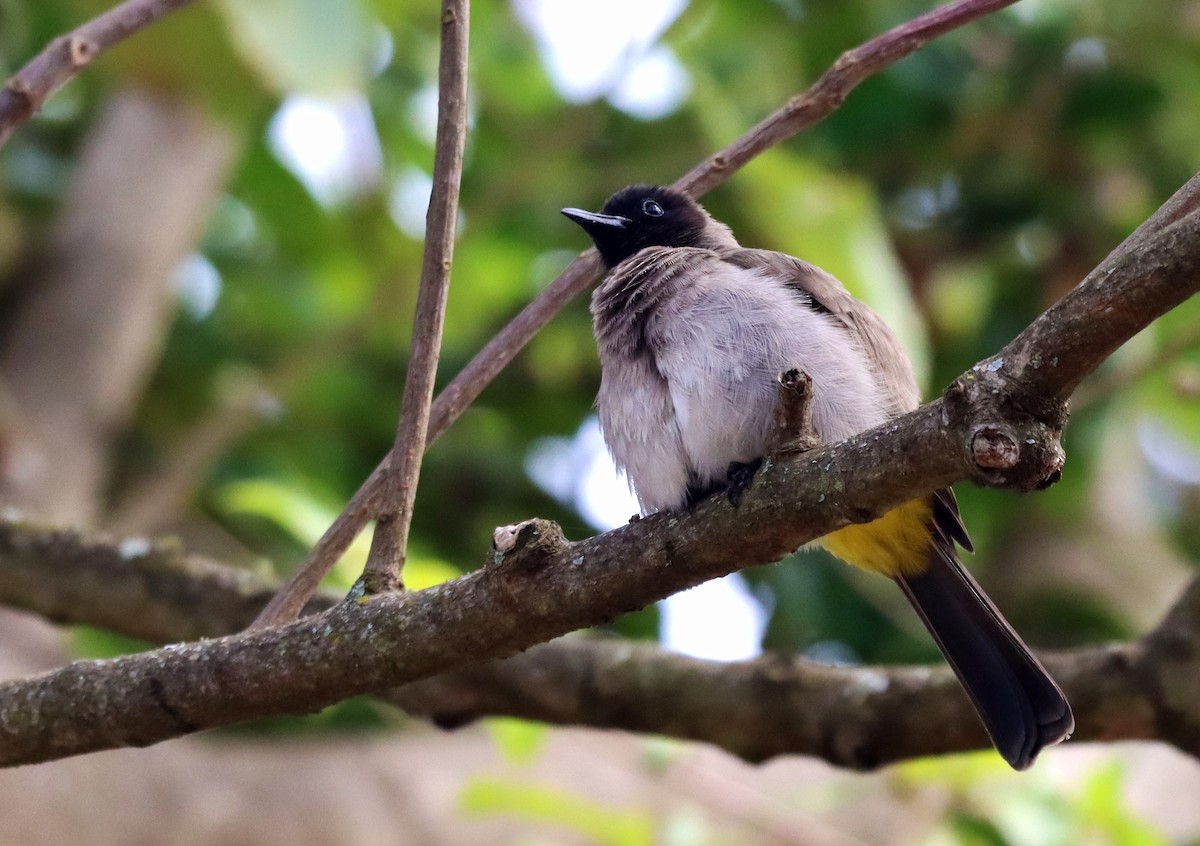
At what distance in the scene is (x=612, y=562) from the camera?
7.09 feet

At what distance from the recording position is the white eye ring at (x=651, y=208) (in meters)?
4.04

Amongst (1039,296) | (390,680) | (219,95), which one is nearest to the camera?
(390,680)

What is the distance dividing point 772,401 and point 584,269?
1.63 feet

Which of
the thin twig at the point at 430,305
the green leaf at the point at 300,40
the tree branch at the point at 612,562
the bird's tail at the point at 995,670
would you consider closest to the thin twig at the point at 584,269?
the thin twig at the point at 430,305

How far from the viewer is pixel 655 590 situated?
A: 7.08ft

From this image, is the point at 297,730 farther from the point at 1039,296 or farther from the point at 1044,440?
the point at 1044,440

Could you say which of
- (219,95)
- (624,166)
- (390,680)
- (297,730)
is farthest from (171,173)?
(390,680)

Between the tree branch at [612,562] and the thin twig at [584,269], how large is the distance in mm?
250

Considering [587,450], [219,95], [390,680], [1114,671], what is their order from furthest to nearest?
[587,450] < [219,95] < [1114,671] < [390,680]

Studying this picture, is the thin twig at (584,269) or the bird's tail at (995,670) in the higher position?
the thin twig at (584,269)

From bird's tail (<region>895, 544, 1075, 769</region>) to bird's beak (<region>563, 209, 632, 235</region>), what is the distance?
139 centimetres

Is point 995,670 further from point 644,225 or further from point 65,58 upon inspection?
point 65,58

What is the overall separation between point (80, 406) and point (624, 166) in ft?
8.17

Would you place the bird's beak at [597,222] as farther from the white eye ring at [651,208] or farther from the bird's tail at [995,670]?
the bird's tail at [995,670]
